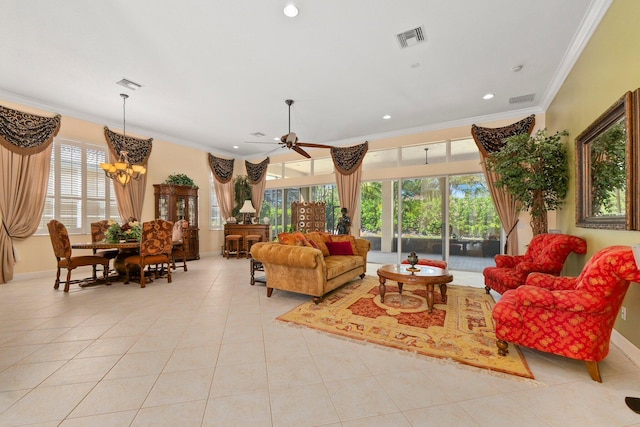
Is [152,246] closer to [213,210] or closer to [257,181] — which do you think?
[213,210]

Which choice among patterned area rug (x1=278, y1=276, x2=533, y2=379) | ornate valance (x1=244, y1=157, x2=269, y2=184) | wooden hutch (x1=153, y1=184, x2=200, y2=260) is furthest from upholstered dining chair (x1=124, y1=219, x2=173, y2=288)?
ornate valance (x1=244, y1=157, x2=269, y2=184)

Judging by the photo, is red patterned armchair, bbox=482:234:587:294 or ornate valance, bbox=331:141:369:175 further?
ornate valance, bbox=331:141:369:175

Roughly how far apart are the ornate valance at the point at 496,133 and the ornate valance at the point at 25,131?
27.0 ft

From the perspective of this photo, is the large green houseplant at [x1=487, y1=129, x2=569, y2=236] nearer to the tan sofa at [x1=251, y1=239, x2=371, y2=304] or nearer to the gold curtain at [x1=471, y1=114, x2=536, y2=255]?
the gold curtain at [x1=471, y1=114, x2=536, y2=255]

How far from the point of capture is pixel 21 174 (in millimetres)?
4750

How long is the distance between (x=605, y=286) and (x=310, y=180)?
6.46 meters

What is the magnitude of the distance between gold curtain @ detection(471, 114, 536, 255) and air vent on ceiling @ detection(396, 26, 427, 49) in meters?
3.00

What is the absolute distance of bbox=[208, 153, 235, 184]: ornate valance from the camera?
317 inches

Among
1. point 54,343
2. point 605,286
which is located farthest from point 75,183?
point 605,286

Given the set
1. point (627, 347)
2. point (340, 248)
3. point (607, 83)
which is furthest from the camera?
point (340, 248)

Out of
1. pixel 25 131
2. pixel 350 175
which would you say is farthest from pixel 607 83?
pixel 25 131

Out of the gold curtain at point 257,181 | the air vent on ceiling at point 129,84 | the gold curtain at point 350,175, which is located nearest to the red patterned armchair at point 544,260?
the gold curtain at point 350,175

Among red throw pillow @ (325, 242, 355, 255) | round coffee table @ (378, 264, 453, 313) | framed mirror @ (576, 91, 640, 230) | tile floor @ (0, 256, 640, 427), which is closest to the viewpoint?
tile floor @ (0, 256, 640, 427)

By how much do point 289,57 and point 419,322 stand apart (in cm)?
366
